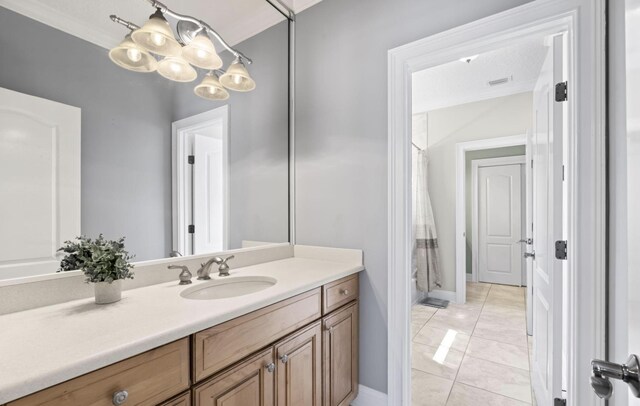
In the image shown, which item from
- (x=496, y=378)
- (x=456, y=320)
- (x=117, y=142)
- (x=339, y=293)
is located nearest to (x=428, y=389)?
(x=496, y=378)

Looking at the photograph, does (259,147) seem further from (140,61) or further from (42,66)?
(42,66)

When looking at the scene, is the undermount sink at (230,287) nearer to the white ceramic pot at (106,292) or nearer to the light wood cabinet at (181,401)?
the white ceramic pot at (106,292)

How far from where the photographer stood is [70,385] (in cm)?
66

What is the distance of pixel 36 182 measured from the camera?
105 centimetres

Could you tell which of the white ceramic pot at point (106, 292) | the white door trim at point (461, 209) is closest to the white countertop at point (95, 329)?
the white ceramic pot at point (106, 292)

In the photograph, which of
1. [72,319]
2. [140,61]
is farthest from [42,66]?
[72,319]

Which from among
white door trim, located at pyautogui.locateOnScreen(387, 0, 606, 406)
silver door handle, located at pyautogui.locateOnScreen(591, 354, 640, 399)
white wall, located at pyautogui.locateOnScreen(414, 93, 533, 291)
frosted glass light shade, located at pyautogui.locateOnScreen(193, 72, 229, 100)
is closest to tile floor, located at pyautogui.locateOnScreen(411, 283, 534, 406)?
white wall, located at pyautogui.locateOnScreen(414, 93, 533, 291)

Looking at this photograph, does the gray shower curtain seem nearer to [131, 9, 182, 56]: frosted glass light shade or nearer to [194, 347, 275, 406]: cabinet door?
[194, 347, 275, 406]: cabinet door

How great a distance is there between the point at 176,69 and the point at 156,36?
0.16 meters

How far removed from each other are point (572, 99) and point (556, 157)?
294 millimetres

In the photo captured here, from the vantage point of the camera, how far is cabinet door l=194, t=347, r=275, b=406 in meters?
0.94

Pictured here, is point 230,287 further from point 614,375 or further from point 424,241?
point 424,241

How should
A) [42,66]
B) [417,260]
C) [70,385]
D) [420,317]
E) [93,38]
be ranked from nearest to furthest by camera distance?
[70,385] < [42,66] < [93,38] < [420,317] < [417,260]

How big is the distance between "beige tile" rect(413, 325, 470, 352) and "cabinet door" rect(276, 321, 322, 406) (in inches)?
63.3
